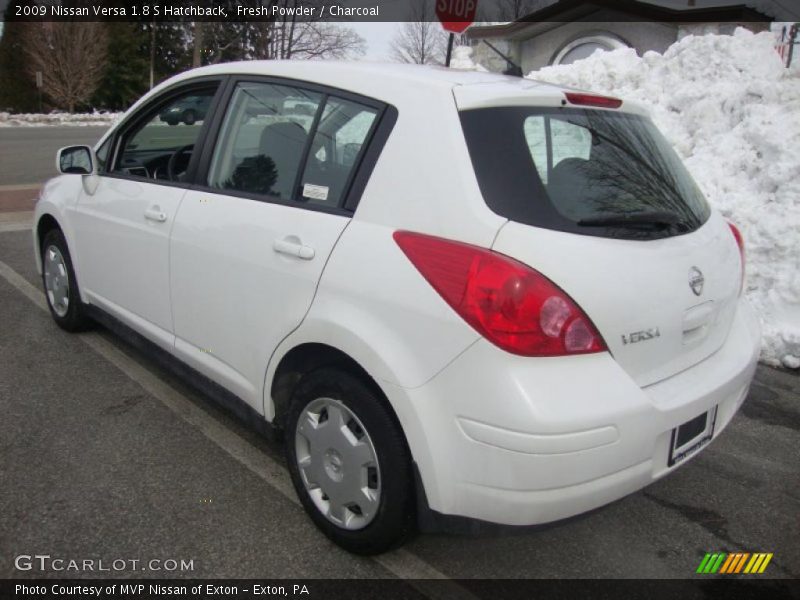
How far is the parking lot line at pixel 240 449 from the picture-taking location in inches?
95.5

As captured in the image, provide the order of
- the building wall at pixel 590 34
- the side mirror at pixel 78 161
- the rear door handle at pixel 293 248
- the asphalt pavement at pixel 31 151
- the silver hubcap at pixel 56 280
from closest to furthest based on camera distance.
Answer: the rear door handle at pixel 293 248
the side mirror at pixel 78 161
the silver hubcap at pixel 56 280
the asphalt pavement at pixel 31 151
the building wall at pixel 590 34

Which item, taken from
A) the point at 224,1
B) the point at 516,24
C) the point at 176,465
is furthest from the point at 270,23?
the point at 176,465

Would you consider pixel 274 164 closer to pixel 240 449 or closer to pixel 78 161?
pixel 240 449

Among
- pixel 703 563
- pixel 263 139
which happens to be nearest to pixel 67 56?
pixel 263 139

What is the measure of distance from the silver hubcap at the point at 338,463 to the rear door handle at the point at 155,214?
1290mm

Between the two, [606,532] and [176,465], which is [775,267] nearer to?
[606,532]

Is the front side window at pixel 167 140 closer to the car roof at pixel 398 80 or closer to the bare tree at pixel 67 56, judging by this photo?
the car roof at pixel 398 80

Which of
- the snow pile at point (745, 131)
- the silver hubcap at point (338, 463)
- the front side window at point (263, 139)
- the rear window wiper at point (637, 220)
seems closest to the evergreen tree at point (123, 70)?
the snow pile at point (745, 131)

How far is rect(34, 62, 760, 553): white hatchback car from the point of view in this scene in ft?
6.63

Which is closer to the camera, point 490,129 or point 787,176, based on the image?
point 490,129

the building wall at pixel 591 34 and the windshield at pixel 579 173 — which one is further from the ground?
the building wall at pixel 591 34

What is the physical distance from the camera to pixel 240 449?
326cm

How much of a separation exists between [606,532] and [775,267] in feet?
11.2

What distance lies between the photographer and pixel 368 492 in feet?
7.81
